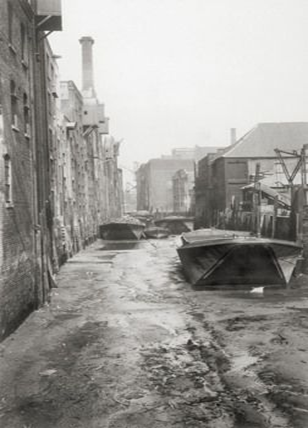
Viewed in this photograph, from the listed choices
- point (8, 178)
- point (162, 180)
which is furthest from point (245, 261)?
point (162, 180)

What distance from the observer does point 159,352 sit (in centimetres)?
1021

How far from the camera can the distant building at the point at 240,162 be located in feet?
157

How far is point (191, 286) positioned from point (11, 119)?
9507 millimetres

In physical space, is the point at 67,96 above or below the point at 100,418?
above

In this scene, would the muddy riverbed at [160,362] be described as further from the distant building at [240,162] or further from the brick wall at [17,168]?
the distant building at [240,162]

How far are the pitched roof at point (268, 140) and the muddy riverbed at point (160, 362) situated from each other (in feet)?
112

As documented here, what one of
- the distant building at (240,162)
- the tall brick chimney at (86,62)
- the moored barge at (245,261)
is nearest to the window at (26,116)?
the moored barge at (245,261)

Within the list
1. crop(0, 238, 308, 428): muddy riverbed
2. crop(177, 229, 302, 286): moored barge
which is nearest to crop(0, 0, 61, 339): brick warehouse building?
crop(0, 238, 308, 428): muddy riverbed

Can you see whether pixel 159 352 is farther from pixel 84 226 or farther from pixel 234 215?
pixel 84 226

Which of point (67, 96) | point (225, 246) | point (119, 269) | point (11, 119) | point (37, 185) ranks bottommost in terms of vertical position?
point (119, 269)

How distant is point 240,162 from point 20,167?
37.1 metres

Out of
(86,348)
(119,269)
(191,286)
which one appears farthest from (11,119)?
(119,269)

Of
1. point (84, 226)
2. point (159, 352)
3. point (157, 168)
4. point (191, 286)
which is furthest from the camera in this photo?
point (157, 168)

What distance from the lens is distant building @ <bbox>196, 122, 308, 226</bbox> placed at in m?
47.8
